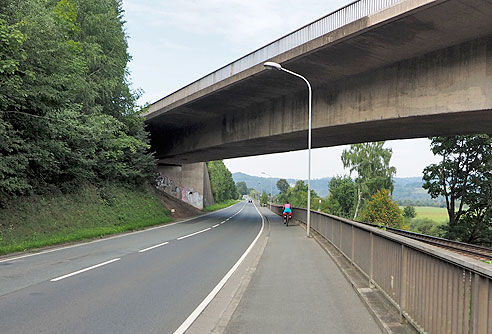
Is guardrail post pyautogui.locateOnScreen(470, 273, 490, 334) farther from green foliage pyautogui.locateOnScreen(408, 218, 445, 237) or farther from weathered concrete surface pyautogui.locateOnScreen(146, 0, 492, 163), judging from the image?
green foliage pyautogui.locateOnScreen(408, 218, 445, 237)

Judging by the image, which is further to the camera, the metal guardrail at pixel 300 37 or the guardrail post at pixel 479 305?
the metal guardrail at pixel 300 37

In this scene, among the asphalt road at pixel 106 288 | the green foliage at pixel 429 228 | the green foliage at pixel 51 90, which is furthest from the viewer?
the green foliage at pixel 429 228

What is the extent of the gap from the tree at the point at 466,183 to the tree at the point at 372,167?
86.6 feet

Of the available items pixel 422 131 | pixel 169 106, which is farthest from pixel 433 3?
pixel 169 106

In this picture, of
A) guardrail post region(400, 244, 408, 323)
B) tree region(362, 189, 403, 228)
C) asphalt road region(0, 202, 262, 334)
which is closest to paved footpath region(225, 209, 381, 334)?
guardrail post region(400, 244, 408, 323)

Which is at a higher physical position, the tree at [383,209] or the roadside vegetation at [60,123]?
the roadside vegetation at [60,123]

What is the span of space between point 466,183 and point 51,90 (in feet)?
109

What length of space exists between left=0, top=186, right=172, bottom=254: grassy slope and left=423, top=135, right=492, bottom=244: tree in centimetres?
2500

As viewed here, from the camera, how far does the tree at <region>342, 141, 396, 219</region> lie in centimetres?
6031

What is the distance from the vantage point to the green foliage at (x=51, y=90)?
11.7 metres

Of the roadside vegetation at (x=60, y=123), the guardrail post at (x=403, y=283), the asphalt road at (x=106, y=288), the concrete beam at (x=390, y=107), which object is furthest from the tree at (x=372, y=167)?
the guardrail post at (x=403, y=283)

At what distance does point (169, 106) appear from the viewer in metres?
24.5

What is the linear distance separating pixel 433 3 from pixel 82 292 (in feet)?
37.1

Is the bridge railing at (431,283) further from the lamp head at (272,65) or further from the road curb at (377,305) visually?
the lamp head at (272,65)
